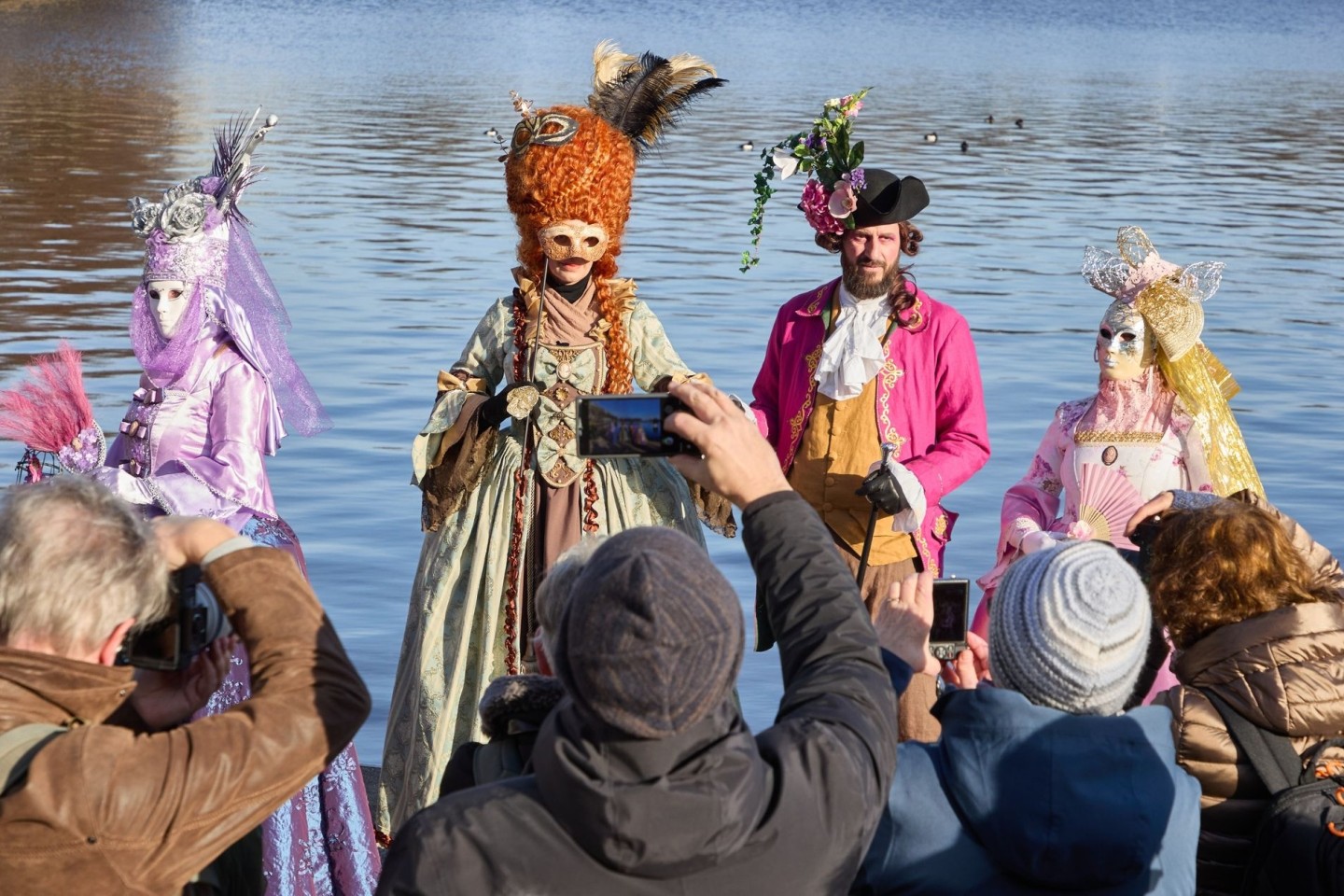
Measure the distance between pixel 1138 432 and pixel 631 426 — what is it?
7.37 feet

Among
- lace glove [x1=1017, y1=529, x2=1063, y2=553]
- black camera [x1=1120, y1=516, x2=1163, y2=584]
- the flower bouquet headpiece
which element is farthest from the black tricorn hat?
black camera [x1=1120, y1=516, x2=1163, y2=584]

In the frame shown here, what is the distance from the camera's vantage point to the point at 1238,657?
290 centimetres

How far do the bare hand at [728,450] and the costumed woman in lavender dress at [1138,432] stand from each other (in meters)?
2.13

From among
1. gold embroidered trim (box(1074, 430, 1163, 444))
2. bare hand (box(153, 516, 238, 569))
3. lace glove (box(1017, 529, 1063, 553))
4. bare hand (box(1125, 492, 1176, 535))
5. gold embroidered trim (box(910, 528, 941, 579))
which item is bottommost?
gold embroidered trim (box(910, 528, 941, 579))

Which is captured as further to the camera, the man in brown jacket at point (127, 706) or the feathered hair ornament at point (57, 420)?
the feathered hair ornament at point (57, 420)

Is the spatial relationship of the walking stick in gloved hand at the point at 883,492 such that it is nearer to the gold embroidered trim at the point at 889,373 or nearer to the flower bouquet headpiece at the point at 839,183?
the gold embroidered trim at the point at 889,373

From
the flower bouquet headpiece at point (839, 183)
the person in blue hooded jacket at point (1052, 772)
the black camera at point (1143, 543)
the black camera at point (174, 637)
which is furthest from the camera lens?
the flower bouquet headpiece at point (839, 183)

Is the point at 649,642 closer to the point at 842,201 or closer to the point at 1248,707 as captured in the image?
the point at 1248,707

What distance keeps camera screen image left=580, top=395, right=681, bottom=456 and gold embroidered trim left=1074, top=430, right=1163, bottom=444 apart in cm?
218

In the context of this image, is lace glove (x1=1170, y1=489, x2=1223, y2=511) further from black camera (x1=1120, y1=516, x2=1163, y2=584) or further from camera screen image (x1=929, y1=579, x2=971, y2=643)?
camera screen image (x1=929, y1=579, x2=971, y2=643)

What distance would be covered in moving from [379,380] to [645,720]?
8749 millimetres

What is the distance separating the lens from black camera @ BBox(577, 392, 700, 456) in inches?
106

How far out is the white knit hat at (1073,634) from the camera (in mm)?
2406

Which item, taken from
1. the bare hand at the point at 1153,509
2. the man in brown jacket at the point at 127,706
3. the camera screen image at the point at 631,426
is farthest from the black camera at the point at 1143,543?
the man in brown jacket at the point at 127,706
